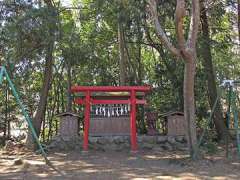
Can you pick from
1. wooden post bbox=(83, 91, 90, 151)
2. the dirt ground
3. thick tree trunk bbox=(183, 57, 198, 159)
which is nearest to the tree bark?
thick tree trunk bbox=(183, 57, 198, 159)

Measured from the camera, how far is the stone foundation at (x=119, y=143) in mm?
12625

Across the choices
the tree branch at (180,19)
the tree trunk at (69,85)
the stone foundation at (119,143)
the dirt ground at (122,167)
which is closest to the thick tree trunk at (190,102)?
the dirt ground at (122,167)

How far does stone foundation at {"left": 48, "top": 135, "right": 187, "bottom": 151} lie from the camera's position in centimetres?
1262

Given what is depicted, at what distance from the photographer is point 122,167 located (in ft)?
30.2

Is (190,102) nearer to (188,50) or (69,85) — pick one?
(188,50)

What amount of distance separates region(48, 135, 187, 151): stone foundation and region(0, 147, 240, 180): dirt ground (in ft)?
3.73

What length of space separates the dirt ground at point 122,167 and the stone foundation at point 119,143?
1137 mm

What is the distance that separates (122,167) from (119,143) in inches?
142

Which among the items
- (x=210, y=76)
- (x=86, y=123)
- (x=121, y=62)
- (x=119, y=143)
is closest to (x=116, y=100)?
(x=86, y=123)

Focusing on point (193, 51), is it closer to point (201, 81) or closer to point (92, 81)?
point (201, 81)

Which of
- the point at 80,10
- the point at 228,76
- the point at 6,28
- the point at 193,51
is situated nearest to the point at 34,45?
the point at 6,28

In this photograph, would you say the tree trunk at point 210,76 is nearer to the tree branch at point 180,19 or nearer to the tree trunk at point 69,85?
the tree branch at point 180,19

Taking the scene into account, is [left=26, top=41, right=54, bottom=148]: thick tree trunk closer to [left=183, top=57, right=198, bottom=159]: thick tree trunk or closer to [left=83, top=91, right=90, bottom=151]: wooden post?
[left=83, top=91, right=90, bottom=151]: wooden post

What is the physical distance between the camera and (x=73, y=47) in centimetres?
1465
